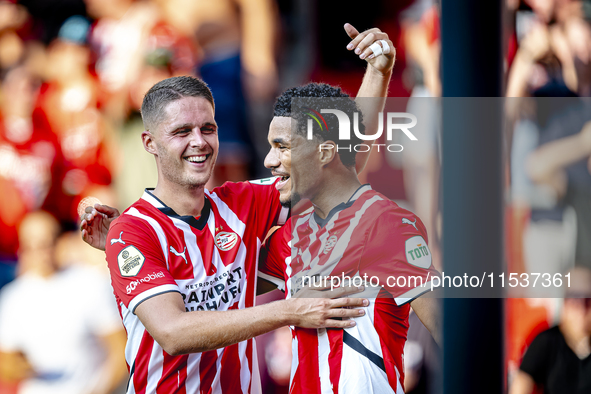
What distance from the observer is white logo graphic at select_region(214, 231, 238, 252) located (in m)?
2.19

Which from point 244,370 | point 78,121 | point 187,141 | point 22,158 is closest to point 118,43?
point 78,121

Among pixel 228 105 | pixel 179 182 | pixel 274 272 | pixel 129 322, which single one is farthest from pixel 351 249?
pixel 228 105

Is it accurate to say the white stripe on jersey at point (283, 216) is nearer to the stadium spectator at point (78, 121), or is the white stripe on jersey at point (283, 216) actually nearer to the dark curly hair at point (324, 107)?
the dark curly hair at point (324, 107)

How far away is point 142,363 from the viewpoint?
215cm

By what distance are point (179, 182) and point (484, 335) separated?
134 centimetres

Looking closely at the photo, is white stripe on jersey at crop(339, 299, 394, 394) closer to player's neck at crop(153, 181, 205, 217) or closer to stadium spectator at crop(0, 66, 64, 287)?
player's neck at crop(153, 181, 205, 217)

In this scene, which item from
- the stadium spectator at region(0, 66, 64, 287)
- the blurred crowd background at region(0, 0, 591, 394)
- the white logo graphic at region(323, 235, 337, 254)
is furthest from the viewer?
the stadium spectator at region(0, 66, 64, 287)

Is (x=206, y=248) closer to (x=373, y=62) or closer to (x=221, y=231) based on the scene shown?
(x=221, y=231)

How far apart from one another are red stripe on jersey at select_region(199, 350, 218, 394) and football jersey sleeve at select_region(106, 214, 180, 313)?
358 mm

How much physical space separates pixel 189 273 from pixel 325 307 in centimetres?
64

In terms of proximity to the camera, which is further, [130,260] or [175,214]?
[175,214]

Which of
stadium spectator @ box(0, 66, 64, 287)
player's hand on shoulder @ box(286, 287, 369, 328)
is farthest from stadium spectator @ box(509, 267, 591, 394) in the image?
→ stadium spectator @ box(0, 66, 64, 287)

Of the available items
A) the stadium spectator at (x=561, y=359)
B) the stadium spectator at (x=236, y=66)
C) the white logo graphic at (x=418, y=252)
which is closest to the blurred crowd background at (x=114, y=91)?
the stadium spectator at (x=236, y=66)

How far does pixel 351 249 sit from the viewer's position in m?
1.76
